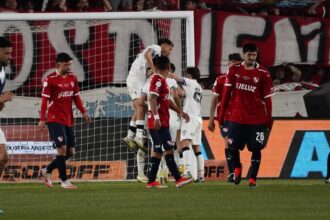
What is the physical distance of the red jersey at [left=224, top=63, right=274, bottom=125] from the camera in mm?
17406

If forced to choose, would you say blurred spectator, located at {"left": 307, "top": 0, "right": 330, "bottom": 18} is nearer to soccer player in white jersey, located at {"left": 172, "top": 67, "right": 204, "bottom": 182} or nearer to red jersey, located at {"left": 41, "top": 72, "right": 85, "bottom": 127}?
soccer player in white jersey, located at {"left": 172, "top": 67, "right": 204, "bottom": 182}

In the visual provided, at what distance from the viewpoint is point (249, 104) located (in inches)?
692

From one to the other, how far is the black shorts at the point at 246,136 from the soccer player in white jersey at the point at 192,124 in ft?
10.0

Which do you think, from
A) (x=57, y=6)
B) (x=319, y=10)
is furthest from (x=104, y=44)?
(x=319, y=10)

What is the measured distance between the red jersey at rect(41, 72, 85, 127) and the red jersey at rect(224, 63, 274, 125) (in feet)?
9.60

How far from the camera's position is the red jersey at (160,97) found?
17.3 metres

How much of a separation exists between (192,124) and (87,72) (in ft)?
13.2

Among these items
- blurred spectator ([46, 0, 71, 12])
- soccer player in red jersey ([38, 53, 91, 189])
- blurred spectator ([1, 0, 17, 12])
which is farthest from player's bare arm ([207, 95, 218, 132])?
blurred spectator ([1, 0, 17, 12])

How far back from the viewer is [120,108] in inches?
924

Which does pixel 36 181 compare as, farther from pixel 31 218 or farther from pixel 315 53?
pixel 31 218

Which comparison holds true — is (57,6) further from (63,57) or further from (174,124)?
(63,57)

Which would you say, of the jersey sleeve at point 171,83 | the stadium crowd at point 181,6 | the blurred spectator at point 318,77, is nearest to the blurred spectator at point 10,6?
the stadium crowd at point 181,6

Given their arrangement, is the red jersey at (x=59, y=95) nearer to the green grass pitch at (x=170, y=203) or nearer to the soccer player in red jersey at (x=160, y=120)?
the green grass pitch at (x=170, y=203)

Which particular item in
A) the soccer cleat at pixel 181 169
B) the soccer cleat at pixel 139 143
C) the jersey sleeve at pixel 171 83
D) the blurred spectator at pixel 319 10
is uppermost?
the blurred spectator at pixel 319 10
